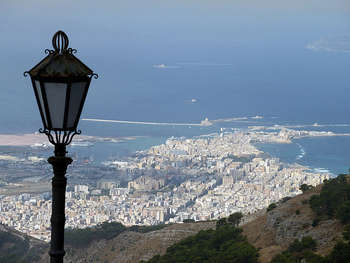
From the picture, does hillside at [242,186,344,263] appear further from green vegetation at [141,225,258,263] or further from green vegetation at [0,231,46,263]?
green vegetation at [0,231,46,263]

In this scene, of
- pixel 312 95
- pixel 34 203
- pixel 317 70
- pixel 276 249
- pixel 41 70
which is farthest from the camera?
pixel 317 70

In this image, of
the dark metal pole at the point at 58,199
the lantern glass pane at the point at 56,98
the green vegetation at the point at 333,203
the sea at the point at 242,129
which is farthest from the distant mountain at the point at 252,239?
the sea at the point at 242,129

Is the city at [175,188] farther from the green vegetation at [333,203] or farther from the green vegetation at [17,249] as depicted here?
the green vegetation at [333,203]

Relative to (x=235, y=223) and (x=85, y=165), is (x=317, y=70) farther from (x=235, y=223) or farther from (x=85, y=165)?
(x=235, y=223)

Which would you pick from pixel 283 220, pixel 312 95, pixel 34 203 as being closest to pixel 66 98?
pixel 283 220

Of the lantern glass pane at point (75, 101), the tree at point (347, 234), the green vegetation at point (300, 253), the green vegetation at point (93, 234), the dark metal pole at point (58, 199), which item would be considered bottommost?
the green vegetation at point (93, 234)

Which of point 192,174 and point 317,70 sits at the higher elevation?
point 317,70

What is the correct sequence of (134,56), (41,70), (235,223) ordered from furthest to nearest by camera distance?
1. (134,56)
2. (235,223)
3. (41,70)

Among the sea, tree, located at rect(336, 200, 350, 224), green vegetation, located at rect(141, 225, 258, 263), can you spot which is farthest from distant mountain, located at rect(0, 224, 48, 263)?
the sea
